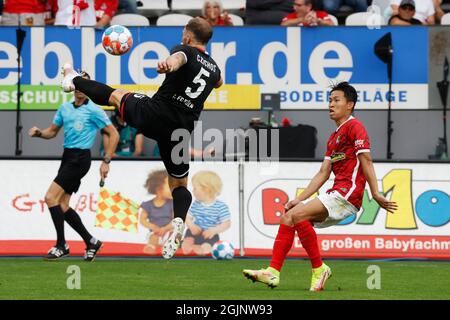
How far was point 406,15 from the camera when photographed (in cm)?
2045

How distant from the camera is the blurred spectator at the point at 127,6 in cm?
2162

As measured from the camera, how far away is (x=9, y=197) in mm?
17812

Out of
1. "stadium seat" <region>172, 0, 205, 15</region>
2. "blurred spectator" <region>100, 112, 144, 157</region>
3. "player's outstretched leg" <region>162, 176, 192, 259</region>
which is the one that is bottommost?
"player's outstretched leg" <region>162, 176, 192, 259</region>

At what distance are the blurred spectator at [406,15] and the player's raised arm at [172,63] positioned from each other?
8981mm

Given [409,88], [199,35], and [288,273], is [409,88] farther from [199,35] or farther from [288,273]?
[199,35]

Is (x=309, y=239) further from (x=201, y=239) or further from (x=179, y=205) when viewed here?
(x=201, y=239)

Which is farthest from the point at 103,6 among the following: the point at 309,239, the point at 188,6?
the point at 309,239

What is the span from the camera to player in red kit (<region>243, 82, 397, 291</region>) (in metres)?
12.0

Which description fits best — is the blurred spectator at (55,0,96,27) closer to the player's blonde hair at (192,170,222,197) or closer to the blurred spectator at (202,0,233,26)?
the blurred spectator at (202,0,233,26)

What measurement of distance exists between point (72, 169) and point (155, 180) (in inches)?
66.5

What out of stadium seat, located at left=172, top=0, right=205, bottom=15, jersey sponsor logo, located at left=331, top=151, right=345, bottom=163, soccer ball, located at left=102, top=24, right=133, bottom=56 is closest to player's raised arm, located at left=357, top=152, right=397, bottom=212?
jersey sponsor logo, located at left=331, top=151, right=345, bottom=163

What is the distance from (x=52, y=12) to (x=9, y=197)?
4906mm

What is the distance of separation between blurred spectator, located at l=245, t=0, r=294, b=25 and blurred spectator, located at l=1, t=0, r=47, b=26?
377cm
